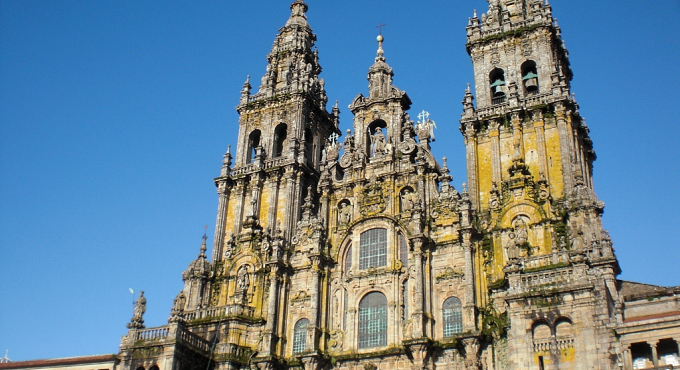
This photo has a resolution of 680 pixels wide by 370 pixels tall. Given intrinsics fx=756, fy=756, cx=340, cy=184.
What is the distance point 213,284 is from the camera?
44.2 meters

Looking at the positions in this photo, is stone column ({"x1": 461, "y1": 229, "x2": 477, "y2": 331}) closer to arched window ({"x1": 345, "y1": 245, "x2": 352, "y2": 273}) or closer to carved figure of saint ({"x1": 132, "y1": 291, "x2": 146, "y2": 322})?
arched window ({"x1": 345, "y1": 245, "x2": 352, "y2": 273})

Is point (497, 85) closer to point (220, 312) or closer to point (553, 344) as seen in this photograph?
point (553, 344)

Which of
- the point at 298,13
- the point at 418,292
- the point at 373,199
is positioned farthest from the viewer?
the point at 298,13

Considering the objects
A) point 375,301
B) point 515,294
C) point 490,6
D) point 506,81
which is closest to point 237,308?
point 375,301

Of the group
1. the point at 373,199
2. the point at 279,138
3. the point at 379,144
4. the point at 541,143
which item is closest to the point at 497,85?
the point at 541,143

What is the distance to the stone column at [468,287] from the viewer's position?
3550cm

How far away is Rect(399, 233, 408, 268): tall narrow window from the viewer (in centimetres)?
3997

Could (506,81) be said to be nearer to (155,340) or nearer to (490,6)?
(490,6)

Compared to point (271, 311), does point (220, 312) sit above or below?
above

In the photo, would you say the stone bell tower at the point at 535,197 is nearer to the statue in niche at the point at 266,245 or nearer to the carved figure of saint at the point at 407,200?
the carved figure of saint at the point at 407,200

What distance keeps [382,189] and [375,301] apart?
6587 mm

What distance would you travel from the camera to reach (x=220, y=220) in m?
46.4

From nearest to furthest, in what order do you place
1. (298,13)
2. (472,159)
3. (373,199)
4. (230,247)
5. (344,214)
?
(472,159) < (373,199) < (344,214) < (230,247) < (298,13)

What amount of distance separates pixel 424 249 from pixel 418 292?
8.75ft
